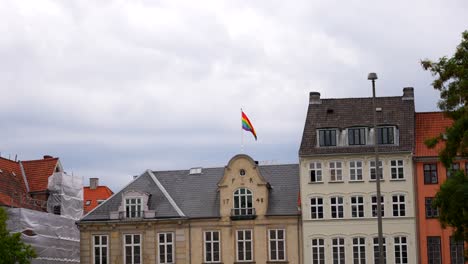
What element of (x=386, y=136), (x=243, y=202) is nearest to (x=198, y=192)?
(x=243, y=202)

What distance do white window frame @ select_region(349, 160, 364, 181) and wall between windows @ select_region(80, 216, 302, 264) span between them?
565 cm

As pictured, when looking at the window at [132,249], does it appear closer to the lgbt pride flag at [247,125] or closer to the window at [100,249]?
the window at [100,249]

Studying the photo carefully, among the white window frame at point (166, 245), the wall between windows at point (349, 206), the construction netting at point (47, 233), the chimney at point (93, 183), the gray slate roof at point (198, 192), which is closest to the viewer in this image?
the wall between windows at point (349, 206)

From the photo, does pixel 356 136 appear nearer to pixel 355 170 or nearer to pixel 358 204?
pixel 355 170

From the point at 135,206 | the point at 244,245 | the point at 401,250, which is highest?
the point at 135,206

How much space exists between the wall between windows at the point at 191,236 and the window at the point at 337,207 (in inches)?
121

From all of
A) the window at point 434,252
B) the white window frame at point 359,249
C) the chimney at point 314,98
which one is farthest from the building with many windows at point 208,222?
the window at point 434,252

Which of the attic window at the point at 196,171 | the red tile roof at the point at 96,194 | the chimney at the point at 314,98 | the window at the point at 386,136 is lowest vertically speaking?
the attic window at the point at 196,171

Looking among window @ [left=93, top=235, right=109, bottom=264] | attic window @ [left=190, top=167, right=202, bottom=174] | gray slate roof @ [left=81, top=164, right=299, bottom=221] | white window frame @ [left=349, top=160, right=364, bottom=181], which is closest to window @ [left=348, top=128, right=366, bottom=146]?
white window frame @ [left=349, top=160, right=364, bottom=181]

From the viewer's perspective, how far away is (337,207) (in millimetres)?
75875

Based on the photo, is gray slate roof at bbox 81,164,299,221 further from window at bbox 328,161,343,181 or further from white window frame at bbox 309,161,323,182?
window at bbox 328,161,343,181

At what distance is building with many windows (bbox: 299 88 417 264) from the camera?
245 ft

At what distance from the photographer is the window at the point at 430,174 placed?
74750 mm

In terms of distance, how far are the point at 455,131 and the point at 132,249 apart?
4023 cm
